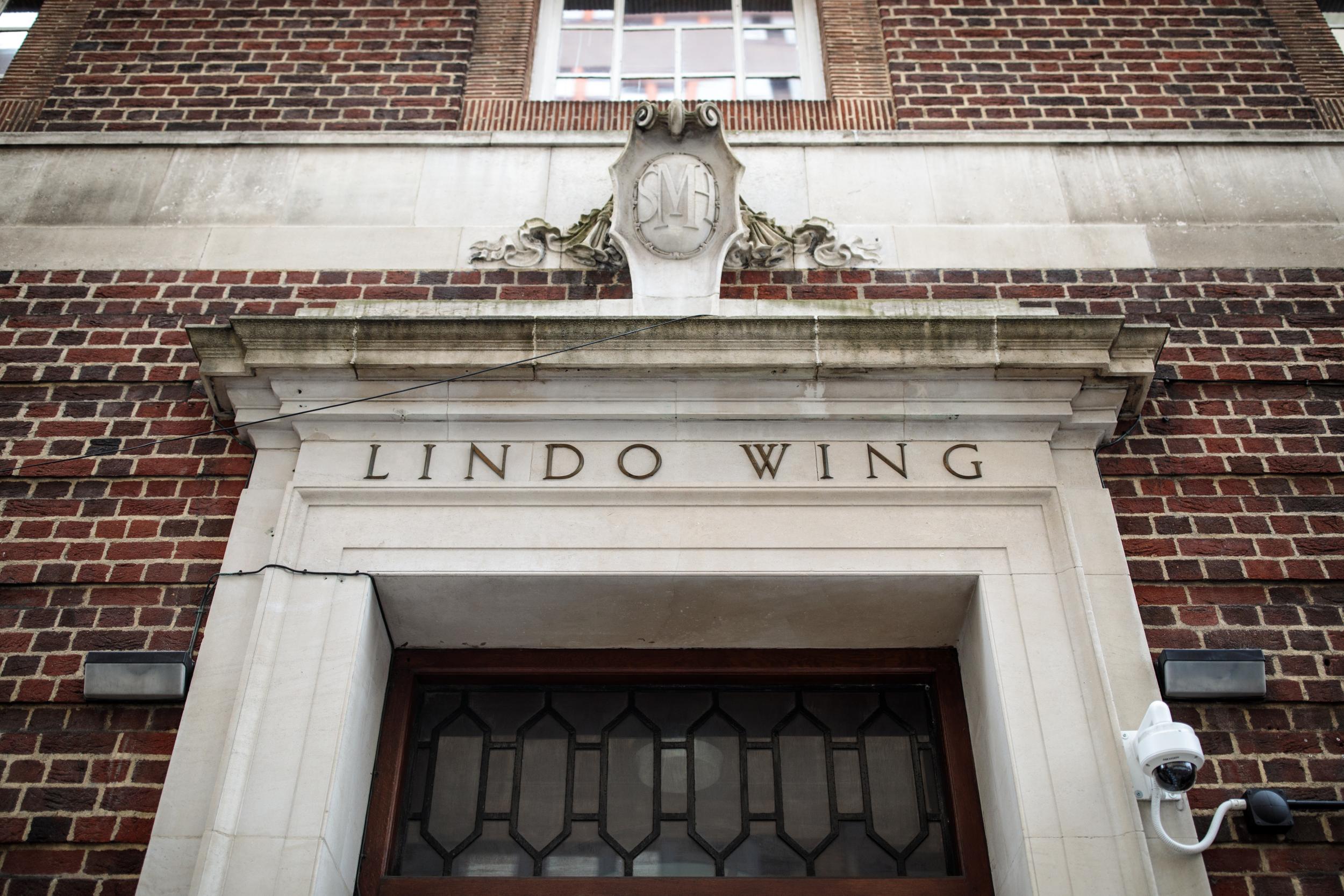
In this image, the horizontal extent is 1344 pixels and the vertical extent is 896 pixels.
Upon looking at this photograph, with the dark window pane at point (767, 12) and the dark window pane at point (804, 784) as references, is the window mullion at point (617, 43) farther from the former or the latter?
the dark window pane at point (804, 784)

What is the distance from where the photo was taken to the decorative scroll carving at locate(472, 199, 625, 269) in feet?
19.3

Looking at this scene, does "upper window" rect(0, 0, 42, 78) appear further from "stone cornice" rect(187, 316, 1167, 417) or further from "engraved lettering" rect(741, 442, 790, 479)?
"engraved lettering" rect(741, 442, 790, 479)

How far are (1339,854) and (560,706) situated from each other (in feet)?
9.48

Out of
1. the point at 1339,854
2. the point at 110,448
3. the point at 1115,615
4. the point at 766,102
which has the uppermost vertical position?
the point at 766,102

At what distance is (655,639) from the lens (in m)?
5.12

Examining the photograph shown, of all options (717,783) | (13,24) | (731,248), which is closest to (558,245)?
(731,248)

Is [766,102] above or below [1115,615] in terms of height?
above

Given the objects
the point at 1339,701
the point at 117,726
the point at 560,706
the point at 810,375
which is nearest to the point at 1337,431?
the point at 1339,701

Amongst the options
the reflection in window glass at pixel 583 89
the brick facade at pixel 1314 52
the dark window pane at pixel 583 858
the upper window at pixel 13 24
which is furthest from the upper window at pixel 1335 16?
the upper window at pixel 13 24

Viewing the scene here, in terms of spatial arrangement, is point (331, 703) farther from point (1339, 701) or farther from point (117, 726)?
point (1339, 701)

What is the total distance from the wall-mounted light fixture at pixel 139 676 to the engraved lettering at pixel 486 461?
127 cm

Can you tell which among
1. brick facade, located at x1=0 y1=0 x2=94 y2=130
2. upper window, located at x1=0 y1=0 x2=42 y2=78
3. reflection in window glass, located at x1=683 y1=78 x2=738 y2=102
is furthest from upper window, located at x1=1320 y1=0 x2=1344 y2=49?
upper window, located at x1=0 y1=0 x2=42 y2=78

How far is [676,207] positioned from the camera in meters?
5.73

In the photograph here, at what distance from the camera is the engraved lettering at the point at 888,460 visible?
5.05 metres
